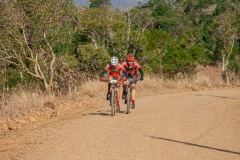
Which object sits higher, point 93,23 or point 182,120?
point 93,23

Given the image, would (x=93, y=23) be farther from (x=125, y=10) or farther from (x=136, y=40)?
(x=125, y=10)

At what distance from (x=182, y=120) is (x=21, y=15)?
8.90m

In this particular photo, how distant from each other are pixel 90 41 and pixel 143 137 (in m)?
26.2

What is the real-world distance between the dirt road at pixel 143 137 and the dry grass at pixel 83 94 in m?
2.15

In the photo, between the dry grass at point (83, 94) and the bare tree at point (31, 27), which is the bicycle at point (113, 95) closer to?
the dry grass at point (83, 94)

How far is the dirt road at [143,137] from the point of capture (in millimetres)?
7305

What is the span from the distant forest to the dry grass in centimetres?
156

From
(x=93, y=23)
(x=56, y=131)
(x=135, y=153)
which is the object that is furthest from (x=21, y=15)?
(x=93, y=23)

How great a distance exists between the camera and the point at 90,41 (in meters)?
34.4

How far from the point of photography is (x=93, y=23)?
33625 millimetres

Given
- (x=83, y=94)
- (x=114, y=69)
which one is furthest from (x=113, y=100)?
(x=83, y=94)

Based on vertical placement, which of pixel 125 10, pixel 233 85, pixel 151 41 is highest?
pixel 125 10

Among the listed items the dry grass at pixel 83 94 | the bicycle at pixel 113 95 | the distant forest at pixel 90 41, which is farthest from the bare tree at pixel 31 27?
the bicycle at pixel 113 95

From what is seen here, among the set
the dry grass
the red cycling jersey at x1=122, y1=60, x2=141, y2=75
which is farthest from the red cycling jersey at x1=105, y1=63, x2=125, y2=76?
the dry grass
